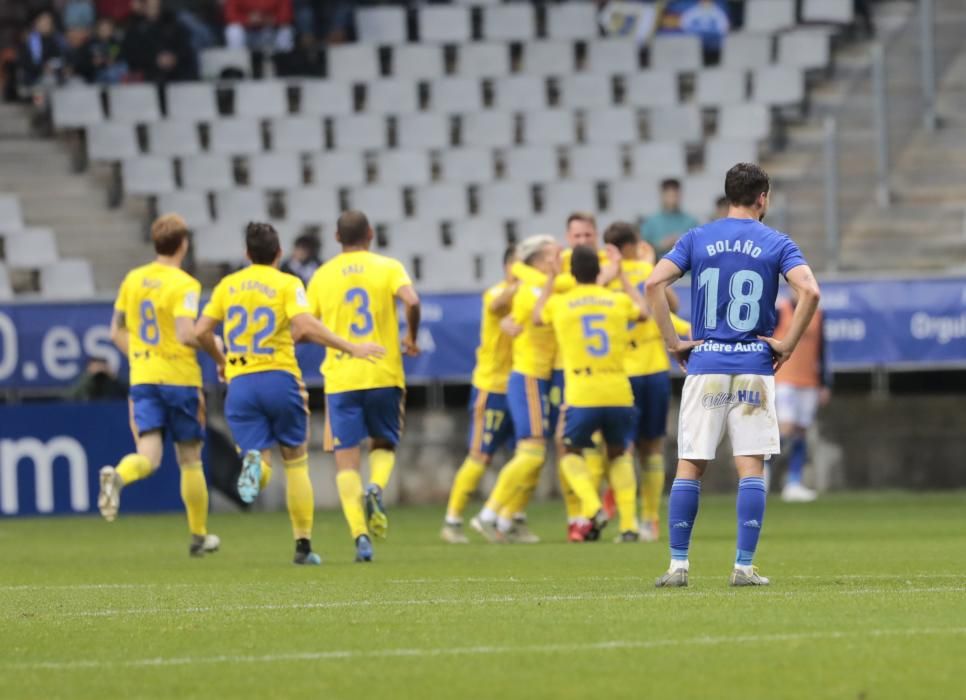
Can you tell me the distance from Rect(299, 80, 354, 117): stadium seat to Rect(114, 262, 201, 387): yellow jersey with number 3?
1091 centimetres

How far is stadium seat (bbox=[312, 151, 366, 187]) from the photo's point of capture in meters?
24.1

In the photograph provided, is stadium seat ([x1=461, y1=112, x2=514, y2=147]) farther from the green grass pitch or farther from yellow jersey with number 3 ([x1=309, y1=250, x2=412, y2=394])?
yellow jersey with number 3 ([x1=309, y1=250, x2=412, y2=394])

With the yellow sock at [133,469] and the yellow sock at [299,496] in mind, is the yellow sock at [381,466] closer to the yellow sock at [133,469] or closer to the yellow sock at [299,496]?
the yellow sock at [299,496]

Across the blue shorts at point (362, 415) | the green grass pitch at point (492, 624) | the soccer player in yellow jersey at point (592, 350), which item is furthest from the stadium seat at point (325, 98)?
the blue shorts at point (362, 415)

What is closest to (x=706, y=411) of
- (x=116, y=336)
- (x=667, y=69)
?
(x=116, y=336)

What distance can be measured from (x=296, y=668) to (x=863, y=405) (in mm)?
14886

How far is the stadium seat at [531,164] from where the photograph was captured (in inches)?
952

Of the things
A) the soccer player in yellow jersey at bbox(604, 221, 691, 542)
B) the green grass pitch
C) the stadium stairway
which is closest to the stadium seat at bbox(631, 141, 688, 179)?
the stadium stairway

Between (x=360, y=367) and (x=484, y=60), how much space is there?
12537mm

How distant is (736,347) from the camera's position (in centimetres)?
1005

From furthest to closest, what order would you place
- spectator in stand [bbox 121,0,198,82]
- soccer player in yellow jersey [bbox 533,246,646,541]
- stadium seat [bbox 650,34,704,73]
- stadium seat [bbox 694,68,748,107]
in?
1. stadium seat [bbox 650,34,704,73]
2. stadium seat [bbox 694,68,748,107]
3. spectator in stand [bbox 121,0,198,82]
4. soccer player in yellow jersey [bbox 533,246,646,541]

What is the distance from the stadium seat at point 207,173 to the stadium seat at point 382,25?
8.79ft

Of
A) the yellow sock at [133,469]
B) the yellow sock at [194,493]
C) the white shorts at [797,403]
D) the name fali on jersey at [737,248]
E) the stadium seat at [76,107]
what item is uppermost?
the stadium seat at [76,107]

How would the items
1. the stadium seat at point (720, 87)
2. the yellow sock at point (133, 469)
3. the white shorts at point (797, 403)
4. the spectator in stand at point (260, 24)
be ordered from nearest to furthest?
the yellow sock at point (133, 469) → the white shorts at point (797, 403) → the stadium seat at point (720, 87) → the spectator in stand at point (260, 24)
